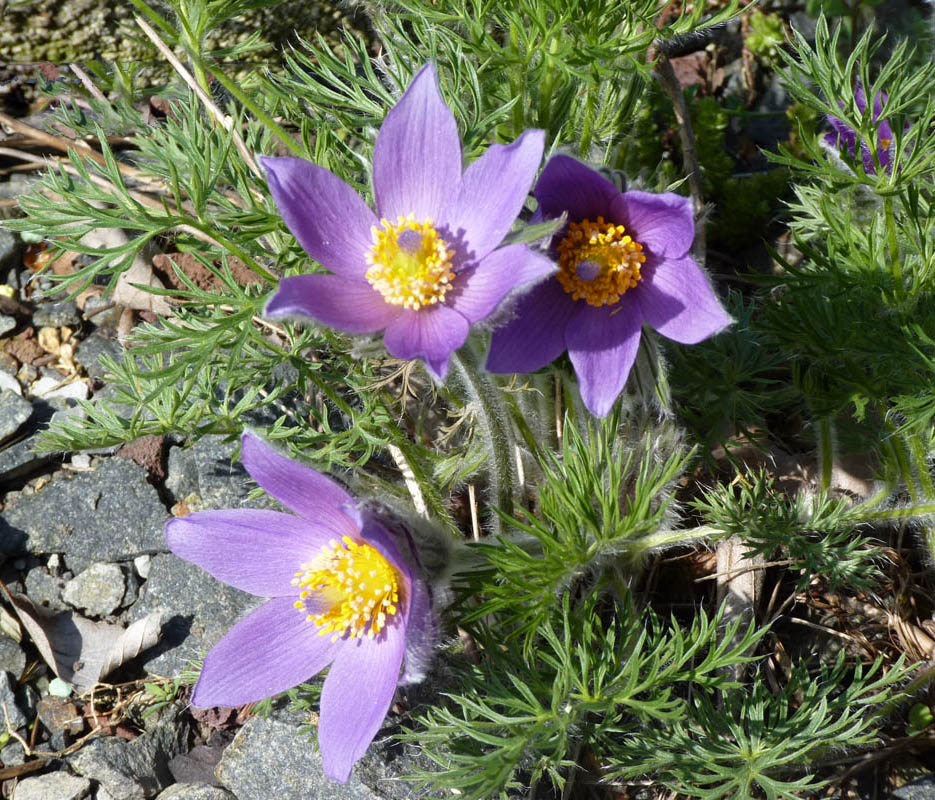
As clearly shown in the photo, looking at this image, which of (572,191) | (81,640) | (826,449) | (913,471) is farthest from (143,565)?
(913,471)

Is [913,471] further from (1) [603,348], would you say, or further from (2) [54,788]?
(2) [54,788]

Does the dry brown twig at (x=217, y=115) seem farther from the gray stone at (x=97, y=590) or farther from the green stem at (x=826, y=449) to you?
the green stem at (x=826, y=449)

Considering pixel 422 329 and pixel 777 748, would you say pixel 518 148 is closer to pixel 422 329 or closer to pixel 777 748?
pixel 422 329

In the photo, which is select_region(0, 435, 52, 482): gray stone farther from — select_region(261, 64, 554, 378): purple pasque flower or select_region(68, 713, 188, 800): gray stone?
select_region(261, 64, 554, 378): purple pasque flower

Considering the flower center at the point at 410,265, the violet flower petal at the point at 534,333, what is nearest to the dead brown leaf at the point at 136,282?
the flower center at the point at 410,265

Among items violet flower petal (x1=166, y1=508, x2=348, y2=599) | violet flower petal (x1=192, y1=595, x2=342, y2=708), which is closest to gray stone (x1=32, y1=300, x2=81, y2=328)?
violet flower petal (x1=166, y1=508, x2=348, y2=599)

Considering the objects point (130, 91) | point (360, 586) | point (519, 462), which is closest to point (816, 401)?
point (519, 462)
